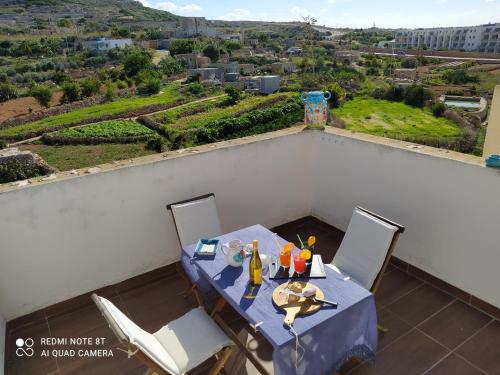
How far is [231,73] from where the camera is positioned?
51.4m

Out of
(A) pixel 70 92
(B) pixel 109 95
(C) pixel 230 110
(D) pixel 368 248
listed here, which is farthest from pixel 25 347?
(A) pixel 70 92

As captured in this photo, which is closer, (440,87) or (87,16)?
(440,87)

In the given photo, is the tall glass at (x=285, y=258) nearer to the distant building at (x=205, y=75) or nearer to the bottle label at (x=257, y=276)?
the bottle label at (x=257, y=276)

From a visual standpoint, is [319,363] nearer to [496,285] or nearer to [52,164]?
[496,285]

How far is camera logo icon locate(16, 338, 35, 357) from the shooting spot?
242cm

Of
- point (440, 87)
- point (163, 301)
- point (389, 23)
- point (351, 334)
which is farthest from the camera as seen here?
point (389, 23)

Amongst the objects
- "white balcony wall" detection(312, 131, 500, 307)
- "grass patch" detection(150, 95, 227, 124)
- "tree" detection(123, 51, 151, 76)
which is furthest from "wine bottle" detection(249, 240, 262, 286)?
"tree" detection(123, 51, 151, 76)

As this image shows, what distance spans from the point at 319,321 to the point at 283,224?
227 cm

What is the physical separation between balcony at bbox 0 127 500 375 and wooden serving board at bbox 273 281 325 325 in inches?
25.0

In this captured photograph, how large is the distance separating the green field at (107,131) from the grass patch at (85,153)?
1441mm

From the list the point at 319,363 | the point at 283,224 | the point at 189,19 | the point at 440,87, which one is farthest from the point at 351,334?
the point at 189,19

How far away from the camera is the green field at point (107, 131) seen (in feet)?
96.1

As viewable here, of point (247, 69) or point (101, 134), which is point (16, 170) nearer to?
point (101, 134)

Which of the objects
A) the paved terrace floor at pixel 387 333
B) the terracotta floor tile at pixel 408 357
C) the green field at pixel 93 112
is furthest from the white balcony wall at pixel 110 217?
the green field at pixel 93 112
